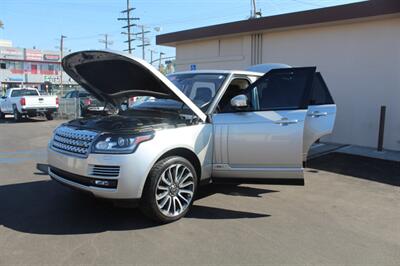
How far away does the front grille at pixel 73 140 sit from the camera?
4.25 meters

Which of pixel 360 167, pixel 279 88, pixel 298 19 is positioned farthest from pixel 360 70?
pixel 279 88

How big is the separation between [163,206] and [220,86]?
1.93 m

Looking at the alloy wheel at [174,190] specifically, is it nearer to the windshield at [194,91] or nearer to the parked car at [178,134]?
the parked car at [178,134]

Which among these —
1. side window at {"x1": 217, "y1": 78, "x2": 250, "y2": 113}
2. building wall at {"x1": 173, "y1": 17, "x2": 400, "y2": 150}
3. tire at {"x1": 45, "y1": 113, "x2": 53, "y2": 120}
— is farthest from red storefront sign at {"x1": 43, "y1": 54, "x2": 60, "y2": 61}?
side window at {"x1": 217, "y1": 78, "x2": 250, "y2": 113}

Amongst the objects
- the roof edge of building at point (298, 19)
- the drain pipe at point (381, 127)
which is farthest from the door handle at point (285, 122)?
the roof edge of building at point (298, 19)

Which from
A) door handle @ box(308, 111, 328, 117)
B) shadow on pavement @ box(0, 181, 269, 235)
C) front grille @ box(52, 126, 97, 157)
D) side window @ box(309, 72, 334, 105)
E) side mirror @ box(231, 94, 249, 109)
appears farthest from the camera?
side window @ box(309, 72, 334, 105)

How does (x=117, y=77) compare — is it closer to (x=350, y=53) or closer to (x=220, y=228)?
(x=220, y=228)

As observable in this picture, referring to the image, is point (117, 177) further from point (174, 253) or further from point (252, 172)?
point (252, 172)

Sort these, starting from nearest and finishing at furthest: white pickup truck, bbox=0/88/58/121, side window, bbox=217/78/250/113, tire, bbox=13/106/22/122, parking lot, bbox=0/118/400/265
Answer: parking lot, bbox=0/118/400/265, side window, bbox=217/78/250/113, white pickup truck, bbox=0/88/58/121, tire, bbox=13/106/22/122

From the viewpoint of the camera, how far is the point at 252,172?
4.98m

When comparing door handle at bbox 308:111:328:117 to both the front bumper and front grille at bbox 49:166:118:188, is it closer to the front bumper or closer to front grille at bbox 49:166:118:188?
the front bumper

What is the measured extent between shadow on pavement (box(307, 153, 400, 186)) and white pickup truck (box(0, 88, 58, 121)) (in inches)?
591

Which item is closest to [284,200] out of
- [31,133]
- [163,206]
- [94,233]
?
[163,206]

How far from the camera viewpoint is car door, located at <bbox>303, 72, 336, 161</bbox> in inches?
208
